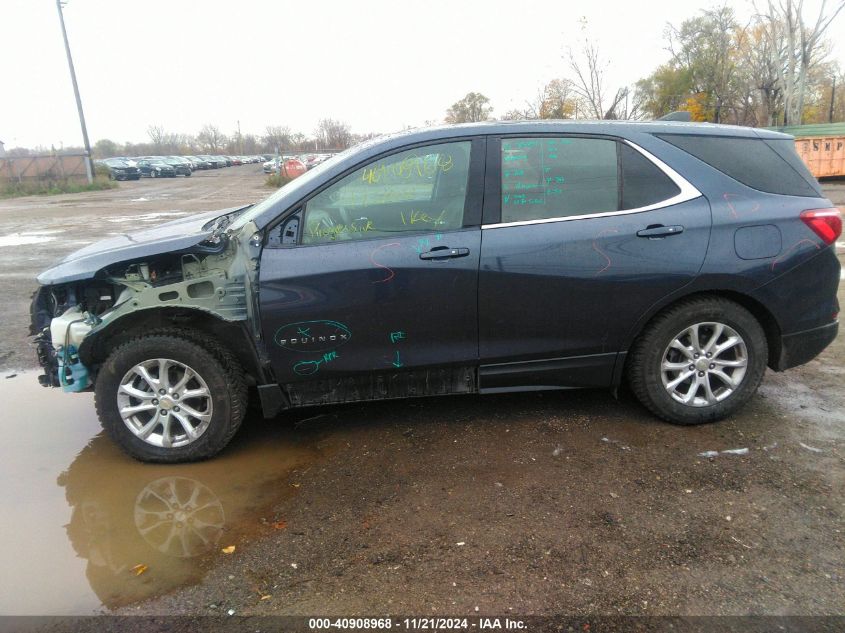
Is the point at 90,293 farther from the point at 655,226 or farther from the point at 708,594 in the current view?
the point at 708,594

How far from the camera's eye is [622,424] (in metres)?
3.85

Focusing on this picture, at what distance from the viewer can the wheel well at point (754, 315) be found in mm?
3633

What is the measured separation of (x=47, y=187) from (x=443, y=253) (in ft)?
115

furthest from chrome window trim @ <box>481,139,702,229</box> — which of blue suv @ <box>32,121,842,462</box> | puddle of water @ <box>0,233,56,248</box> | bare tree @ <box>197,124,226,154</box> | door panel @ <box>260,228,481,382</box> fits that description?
bare tree @ <box>197,124,226,154</box>

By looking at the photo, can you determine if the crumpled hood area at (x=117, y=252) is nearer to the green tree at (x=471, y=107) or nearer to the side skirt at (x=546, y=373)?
the side skirt at (x=546, y=373)

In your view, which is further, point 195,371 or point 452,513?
point 195,371

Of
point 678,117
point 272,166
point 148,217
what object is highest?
point 678,117

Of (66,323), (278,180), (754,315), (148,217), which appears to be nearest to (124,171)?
(278,180)

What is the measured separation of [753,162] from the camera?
373cm

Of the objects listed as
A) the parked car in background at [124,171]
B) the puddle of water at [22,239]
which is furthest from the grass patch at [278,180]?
the parked car in background at [124,171]

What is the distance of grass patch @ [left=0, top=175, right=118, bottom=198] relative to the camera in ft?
102

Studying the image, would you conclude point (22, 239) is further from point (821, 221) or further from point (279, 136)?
point (279, 136)

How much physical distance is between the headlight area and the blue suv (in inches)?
0.5

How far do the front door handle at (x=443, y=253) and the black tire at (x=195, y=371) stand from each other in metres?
1.25
